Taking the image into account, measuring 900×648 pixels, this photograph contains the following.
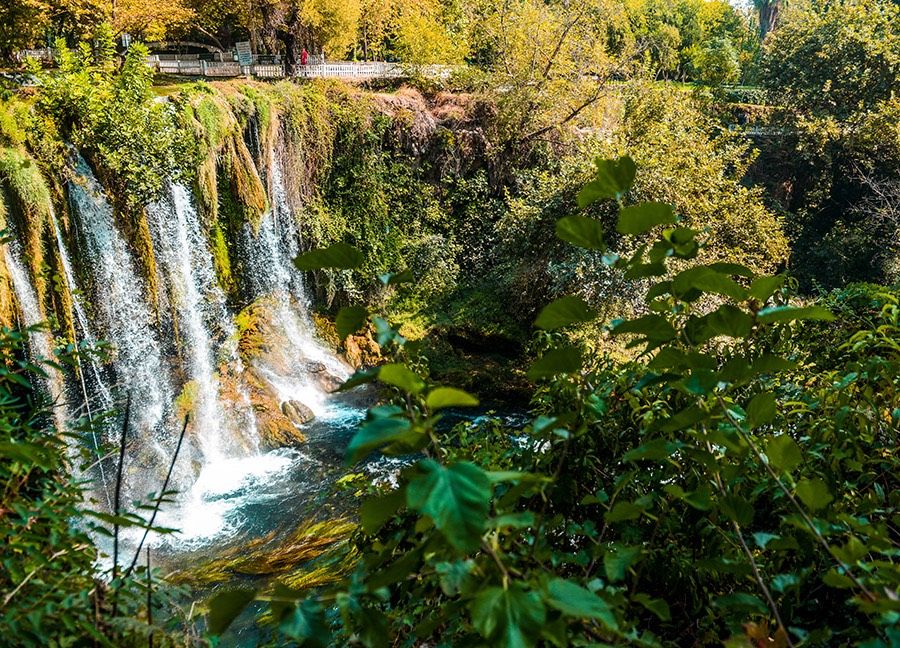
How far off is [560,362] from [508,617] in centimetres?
44

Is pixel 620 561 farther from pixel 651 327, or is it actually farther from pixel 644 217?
pixel 644 217

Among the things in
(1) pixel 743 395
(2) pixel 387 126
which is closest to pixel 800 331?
(1) pixel 743 395

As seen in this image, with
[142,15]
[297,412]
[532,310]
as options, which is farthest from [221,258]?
[532,310]

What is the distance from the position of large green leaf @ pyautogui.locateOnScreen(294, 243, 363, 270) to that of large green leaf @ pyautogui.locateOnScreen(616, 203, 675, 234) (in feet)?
1.47

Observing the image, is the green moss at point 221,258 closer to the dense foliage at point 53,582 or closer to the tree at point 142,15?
the tree at point 142,15

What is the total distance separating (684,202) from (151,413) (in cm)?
1024

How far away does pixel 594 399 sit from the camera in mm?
1613

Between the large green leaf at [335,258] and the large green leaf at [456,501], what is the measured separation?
0.35 meters

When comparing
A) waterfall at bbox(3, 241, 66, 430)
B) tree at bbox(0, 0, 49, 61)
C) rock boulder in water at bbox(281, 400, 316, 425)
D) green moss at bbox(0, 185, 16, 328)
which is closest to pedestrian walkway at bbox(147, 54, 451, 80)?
tree at bbox(0, 0, 49, 61)

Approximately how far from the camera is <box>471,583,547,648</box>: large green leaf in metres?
0.66

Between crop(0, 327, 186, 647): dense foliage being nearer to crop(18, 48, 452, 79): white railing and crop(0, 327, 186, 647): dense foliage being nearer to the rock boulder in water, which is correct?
the rock boulder in water

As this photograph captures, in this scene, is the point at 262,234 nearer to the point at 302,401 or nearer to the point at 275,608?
the point at 302,401

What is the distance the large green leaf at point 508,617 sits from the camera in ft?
2.16

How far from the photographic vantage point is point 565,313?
38.9 inches
